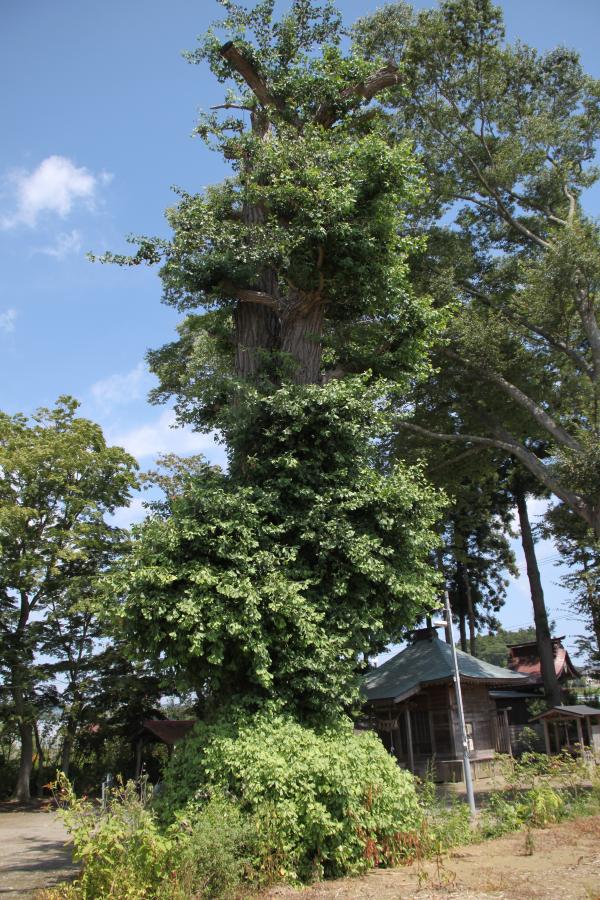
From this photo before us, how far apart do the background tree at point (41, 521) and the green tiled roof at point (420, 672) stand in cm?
1218

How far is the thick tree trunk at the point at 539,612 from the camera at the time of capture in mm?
30394

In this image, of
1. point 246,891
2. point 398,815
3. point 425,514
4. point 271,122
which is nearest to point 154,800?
point 246,891

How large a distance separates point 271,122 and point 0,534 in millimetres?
21084

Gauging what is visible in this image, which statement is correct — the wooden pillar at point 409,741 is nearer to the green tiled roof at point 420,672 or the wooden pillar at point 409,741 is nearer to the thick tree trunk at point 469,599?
the green tiled roof at point 420,672

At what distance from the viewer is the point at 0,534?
27453 mm

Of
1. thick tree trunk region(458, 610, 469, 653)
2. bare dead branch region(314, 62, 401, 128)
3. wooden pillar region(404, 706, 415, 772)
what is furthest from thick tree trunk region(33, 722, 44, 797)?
bare dead branch region(314, 62, 401, 128)

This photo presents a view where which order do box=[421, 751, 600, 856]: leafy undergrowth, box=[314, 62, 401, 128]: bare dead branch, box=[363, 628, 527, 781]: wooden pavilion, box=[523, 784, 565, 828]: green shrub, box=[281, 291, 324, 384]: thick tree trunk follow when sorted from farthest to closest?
box=[363, 628, 527, 781]: wooden pavilion < box=[314, 62, 401, 128]: bare dead branch < box=[281, 291, 324, 384]: thick tree trunk < box=[523, 784, 565, 828]: green shrub < box=[421, 751, 600, 856]: leafy undergrowth

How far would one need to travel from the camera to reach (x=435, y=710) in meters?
24.4

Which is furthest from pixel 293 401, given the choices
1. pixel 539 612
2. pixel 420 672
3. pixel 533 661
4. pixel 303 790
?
pixel 533 661

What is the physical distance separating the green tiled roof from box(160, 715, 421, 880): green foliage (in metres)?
14.4

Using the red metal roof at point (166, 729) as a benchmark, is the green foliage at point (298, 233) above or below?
above

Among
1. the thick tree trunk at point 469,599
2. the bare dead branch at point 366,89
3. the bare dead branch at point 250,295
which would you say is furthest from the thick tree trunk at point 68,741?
the bare dead branch at point 366,89

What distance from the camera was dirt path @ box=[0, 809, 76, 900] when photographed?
994cm

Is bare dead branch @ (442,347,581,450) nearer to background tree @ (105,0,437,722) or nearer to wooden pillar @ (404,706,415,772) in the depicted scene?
background tree @ (105,0,437,722)
